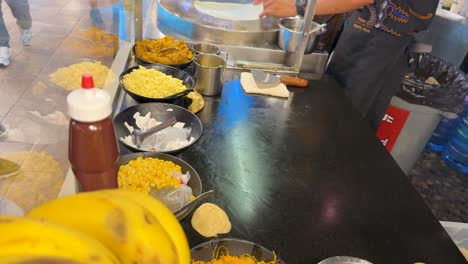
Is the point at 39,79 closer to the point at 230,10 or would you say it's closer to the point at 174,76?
the point at 174,76

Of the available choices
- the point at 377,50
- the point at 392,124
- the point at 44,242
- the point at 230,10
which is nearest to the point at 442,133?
the point at 392,124

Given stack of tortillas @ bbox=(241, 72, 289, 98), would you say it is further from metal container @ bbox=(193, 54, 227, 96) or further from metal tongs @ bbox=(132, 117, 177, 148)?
metal tongs @ bbox=(132, 117, 177, 148)

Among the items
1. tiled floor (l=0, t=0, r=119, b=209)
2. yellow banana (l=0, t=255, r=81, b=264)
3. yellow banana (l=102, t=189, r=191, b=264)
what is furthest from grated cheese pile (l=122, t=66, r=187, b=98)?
yellow banana (l=0, t=255, r=81, b=264)

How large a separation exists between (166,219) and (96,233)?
0.07m

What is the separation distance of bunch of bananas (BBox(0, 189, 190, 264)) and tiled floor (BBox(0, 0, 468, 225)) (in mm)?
372

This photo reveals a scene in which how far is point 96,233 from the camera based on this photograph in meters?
0.34

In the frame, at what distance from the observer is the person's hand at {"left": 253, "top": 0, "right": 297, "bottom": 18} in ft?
5.80

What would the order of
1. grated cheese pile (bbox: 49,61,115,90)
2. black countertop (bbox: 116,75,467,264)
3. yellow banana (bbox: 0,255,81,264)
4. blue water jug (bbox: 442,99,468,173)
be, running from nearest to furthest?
yellow banana (bbox: 0,255,81,264)
grated cheese pile (bbox: 49,61,115,90)
black countertop (bbox: 116,75,467,264)
blue water jug (bbox: 442,99,468,173)

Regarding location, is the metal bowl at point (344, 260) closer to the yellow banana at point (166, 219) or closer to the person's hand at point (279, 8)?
the yellow banana at point (166, 219)

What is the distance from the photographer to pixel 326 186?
106 cm

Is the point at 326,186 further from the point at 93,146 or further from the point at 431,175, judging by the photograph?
the point at 431,175

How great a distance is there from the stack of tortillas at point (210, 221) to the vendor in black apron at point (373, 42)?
1.23 m

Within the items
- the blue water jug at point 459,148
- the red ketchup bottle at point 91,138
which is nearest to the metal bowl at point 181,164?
the red ketchup bottle at point 91,138

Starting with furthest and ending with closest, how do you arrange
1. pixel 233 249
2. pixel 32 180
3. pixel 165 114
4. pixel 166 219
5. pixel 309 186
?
pixel 165 114 → pixel 309 186 → pixel 233 249 → pixel 32 180 → pixel 166 219
